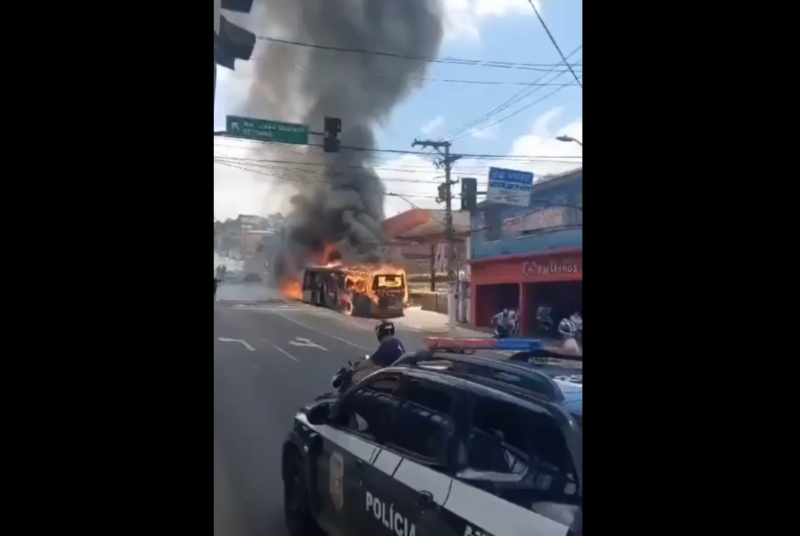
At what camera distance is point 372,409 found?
1581mm

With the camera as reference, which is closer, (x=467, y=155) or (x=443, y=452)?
(x=443, y=452)

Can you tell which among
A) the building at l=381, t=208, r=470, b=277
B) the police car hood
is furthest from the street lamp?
the police car hood

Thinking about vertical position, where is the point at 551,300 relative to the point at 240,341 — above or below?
above

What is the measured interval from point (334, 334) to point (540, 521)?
2.10ft

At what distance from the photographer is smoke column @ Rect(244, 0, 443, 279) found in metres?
1.56

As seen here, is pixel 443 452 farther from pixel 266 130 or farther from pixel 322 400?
pixel 266 130

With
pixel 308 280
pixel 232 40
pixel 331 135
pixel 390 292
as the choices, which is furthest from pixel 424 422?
pixel 232 40

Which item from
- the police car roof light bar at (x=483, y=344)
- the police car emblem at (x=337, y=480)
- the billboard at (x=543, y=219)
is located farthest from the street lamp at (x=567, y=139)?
the police car emblem at (x=337, y=480)

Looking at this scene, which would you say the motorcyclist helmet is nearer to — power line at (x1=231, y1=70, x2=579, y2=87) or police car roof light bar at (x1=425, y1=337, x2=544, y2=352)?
police car roof light bar at (x1=425, y1=337, x2=544, y2=352)

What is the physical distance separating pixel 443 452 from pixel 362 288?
0.43 metres

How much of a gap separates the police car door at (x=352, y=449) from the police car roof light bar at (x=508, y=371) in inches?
3.8
